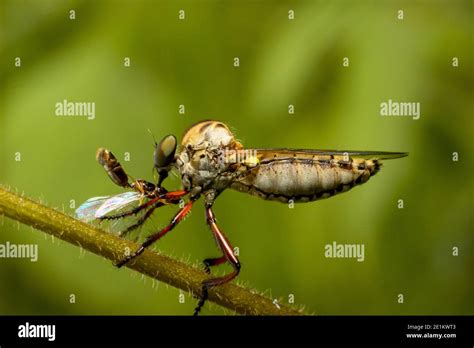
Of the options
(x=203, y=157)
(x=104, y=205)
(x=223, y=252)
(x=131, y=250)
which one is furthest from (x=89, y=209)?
(x=203, y=157)

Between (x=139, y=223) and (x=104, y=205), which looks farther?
(x=139, y=223)

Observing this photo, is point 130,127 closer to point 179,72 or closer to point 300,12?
point 179,72

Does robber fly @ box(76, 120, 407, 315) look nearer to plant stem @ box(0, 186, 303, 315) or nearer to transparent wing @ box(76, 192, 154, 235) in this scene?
transparent wing @ box(76, 192, 154, 235)

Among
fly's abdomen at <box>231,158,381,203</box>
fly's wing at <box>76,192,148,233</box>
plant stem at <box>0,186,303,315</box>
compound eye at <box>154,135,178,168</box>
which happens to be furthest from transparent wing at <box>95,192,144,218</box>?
fly's abdomen at <box>231,158,381,203</box>

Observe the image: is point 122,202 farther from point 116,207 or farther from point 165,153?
point 165,153

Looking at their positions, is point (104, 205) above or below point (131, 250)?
above

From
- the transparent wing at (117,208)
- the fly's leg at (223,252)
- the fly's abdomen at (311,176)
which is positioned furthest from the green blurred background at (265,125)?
the transparent wing at (117,208)

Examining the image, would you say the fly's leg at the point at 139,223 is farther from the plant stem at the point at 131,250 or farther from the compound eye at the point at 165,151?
the plant stem at the point at 131,250
